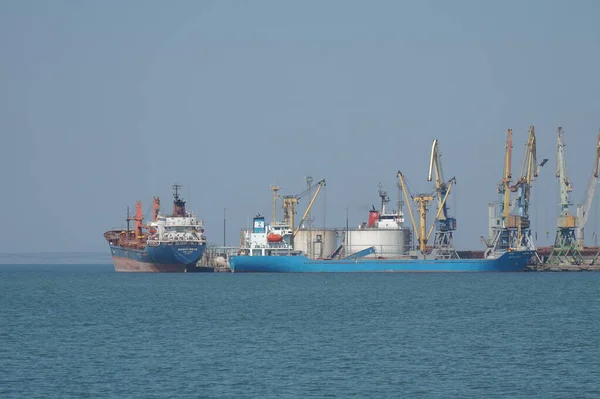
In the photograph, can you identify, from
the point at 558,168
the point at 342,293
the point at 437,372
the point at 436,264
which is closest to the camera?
the point at 437,372

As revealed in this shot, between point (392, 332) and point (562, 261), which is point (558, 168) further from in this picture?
point (392, 332)

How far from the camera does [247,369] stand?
3834cm

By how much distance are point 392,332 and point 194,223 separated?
240 ft

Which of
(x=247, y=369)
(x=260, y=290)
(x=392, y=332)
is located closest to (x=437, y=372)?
(x=247, y=369)

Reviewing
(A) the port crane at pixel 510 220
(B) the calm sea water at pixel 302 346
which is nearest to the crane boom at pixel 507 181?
(A) the port crane at pixel 510 220

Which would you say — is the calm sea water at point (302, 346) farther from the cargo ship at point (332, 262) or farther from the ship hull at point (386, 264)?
the cargo ship at point (332, 262)

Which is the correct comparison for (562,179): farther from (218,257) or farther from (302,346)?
(302,346)

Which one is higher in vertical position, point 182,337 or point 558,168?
point 558,168

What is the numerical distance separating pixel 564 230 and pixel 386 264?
67.2 ft

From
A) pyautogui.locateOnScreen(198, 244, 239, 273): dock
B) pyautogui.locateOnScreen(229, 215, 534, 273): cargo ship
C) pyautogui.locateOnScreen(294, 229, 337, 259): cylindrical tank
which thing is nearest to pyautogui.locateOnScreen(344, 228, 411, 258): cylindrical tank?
pyautogui.locateOnScreen(229, 215, 534, 273): cargo ship

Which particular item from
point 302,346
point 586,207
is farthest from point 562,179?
point 302,346

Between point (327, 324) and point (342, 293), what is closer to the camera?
point (327, 324)

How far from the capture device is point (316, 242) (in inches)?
5030

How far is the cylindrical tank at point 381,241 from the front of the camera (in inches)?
→ 4870
